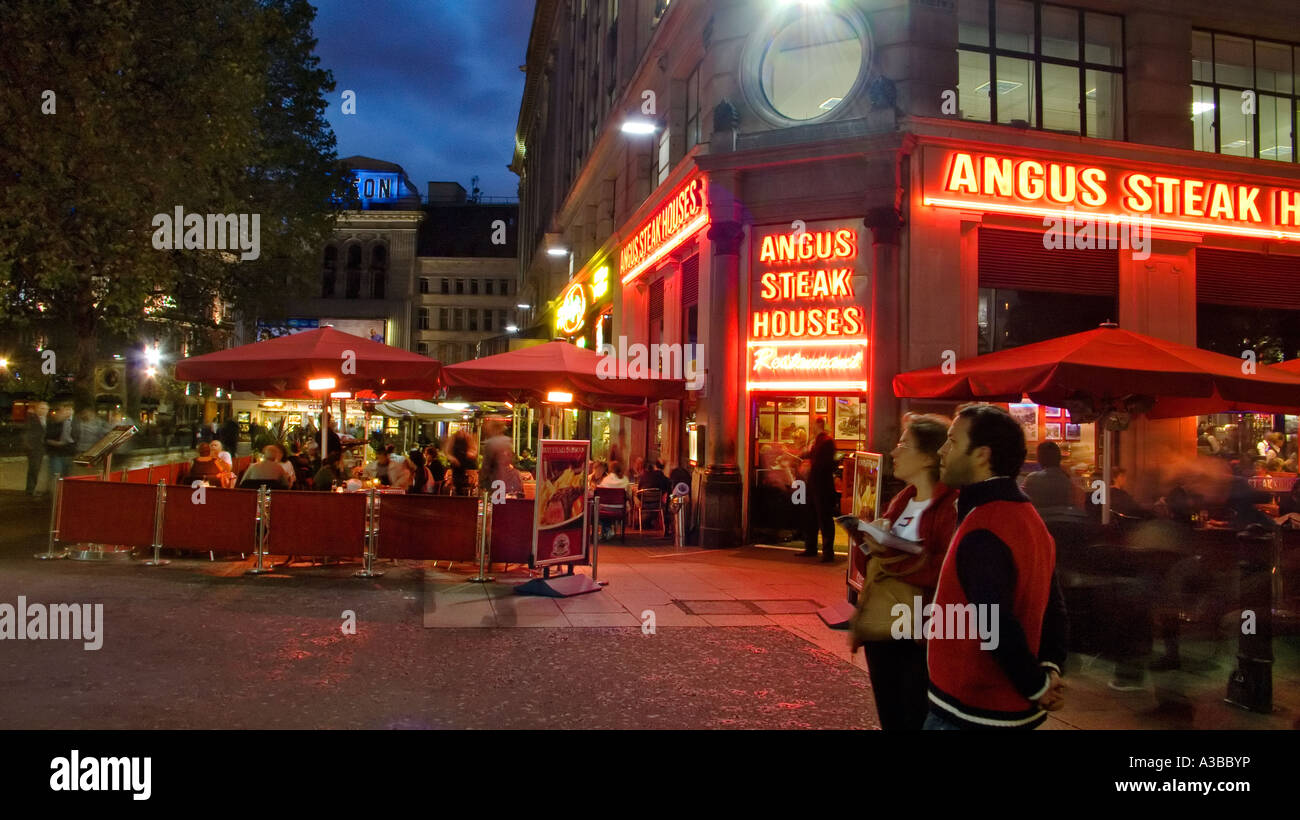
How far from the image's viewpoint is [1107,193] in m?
14.2

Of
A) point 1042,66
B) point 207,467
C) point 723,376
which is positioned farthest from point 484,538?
point 1042,66

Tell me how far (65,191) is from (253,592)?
8.58 m

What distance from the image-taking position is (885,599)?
12.0 ft

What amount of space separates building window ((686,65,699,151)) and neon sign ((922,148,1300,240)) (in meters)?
5.16

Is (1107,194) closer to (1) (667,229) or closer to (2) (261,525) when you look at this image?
(1) (667,229)

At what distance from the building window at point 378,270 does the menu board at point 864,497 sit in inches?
2628

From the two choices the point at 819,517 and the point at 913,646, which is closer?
the point at 913,646

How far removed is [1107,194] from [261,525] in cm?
1368

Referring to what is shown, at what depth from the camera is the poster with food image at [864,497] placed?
745 centimetres

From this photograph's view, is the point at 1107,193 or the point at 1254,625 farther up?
the point at 1107,193

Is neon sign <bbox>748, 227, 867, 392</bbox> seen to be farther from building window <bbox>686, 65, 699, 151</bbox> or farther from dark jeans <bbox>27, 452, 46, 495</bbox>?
dark jeans <bbox>27, 452, 46, 495</bbox>

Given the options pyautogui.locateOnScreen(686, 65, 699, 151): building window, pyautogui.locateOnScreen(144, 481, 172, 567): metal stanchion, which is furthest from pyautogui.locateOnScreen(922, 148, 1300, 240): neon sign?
pyautogui.locateOnScreen(144, 481, 172, 567): metal stanchion
